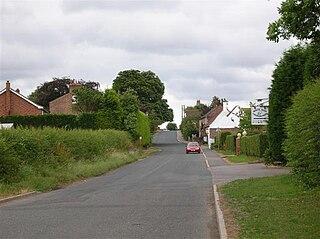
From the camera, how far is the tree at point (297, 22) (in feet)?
41.6

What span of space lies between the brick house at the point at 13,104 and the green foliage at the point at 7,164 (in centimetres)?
4159

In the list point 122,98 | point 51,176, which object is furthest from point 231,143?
point 51,176

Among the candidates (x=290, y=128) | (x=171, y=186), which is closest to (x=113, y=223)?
(x=290, y=128)

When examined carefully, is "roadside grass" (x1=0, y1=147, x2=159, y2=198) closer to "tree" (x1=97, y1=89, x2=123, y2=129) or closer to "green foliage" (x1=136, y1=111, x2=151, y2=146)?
"tree" (x1=97, y1=89, x2=123, y2=129)

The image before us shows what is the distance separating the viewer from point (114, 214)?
13453 mm

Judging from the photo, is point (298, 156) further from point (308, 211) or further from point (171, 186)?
point (171, 186)

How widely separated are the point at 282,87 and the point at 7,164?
15.2 metres

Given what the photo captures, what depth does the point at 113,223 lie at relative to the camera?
11.9 m

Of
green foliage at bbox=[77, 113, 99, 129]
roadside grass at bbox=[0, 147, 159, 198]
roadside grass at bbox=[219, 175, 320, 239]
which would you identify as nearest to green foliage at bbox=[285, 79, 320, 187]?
roadside grass at bbox=[219, 175, 320, 239]

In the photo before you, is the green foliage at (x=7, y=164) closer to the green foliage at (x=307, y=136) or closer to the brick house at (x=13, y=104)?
the green foliage at (x=307, y=136)

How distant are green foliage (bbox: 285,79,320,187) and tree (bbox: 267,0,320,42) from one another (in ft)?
5.72

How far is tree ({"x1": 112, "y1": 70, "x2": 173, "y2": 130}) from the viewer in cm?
9969

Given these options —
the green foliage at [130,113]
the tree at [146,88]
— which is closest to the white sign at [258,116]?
the green foliage at [130,113]

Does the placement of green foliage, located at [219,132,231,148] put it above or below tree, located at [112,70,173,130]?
below
